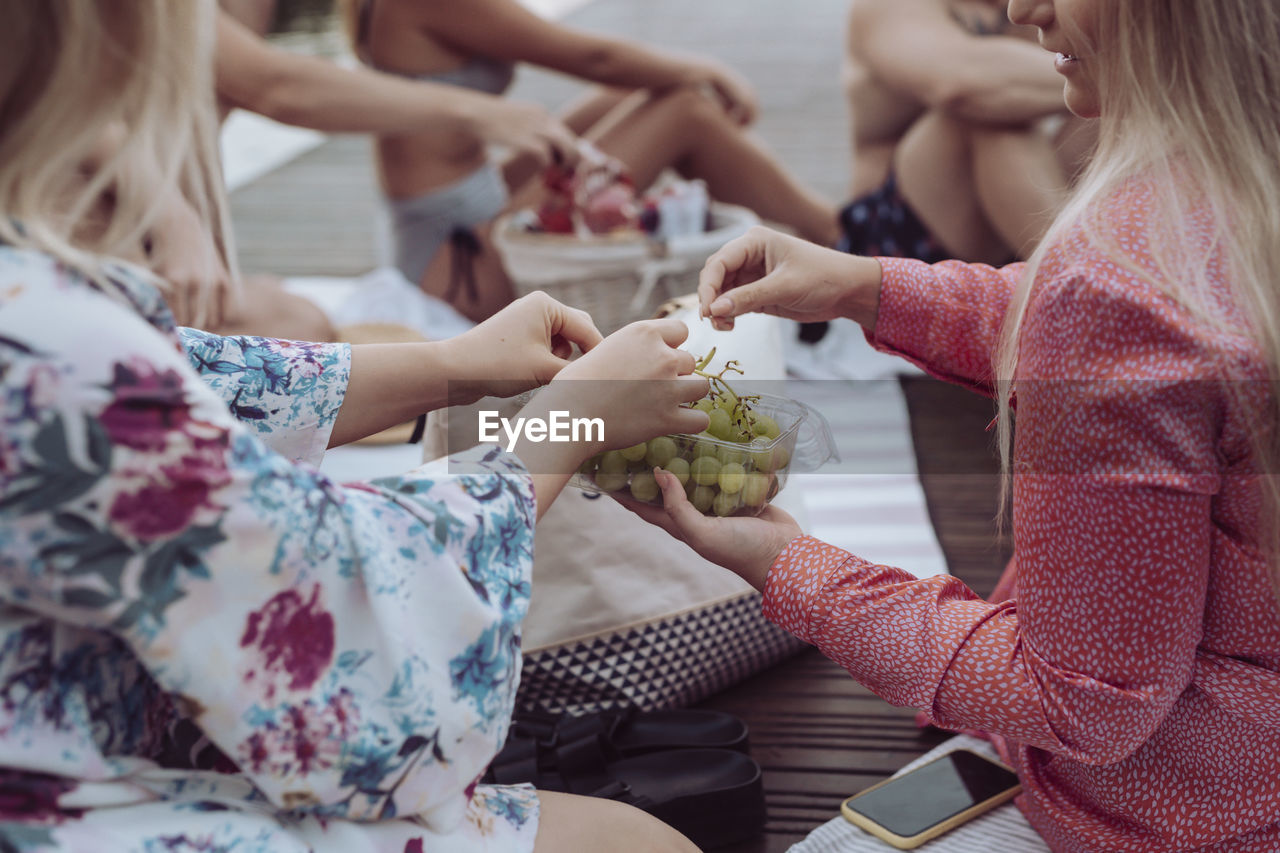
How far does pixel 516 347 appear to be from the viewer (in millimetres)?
1021

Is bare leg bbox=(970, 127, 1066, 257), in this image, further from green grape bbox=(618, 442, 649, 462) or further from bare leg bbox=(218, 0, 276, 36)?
green grape bbox=(618, 442, 649, 462)

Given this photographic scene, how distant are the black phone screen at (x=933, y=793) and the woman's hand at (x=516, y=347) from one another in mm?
574

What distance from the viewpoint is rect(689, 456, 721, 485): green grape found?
0.93 metres

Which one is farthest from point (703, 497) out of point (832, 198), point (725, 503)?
point (832, 198)

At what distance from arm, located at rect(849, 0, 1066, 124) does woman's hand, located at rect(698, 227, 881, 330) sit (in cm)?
139

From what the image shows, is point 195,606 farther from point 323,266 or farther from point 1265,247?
point 323,266

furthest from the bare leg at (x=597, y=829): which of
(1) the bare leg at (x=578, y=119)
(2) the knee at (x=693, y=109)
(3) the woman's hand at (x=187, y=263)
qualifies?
(1) the bare leg at (x=578, y=119)

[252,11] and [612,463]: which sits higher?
[252,11]

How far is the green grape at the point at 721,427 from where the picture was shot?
94cm

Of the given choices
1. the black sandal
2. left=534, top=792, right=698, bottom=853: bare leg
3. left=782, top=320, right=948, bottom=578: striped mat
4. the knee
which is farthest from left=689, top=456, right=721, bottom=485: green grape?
the knee

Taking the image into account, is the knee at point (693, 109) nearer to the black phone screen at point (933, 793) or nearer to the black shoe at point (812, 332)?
the black shoe at point (812, 332)

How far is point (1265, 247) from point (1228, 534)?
0.21m

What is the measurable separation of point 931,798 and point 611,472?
0.54 meters

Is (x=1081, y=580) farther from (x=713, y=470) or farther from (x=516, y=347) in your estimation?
(x=516, y=347)
